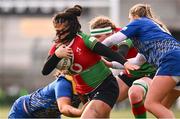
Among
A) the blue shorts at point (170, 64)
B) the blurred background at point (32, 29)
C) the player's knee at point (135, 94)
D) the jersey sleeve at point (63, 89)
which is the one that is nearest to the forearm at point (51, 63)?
the jersey sleeve at point (63, 89)

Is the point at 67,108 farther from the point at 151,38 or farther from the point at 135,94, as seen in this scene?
the point at 135,94

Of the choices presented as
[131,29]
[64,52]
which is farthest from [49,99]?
[131,29]

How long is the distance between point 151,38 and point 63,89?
114 centimetres

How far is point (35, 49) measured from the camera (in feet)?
83.7

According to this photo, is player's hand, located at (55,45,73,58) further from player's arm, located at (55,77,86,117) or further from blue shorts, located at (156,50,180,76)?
blue shorts, located at (156,50,180,76)

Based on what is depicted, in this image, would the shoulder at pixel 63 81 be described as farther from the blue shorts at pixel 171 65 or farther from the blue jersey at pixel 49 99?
the blue shorts at pixel 171 65

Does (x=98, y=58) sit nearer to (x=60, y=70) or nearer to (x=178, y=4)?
(x=60, y=70)

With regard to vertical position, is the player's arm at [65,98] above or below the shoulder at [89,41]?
below

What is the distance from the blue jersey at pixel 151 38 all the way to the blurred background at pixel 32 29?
49.1 ft

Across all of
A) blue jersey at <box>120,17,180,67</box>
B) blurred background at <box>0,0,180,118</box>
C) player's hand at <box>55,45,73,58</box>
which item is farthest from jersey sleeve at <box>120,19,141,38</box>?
blurred background at <box>0,0,180,118</box>

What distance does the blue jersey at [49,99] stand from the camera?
9008mm

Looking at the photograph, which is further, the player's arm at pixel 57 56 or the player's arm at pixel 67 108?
the player's arm at pixel 67 108

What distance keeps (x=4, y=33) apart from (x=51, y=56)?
17.4 metres

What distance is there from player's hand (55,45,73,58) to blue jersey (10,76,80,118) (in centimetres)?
61
